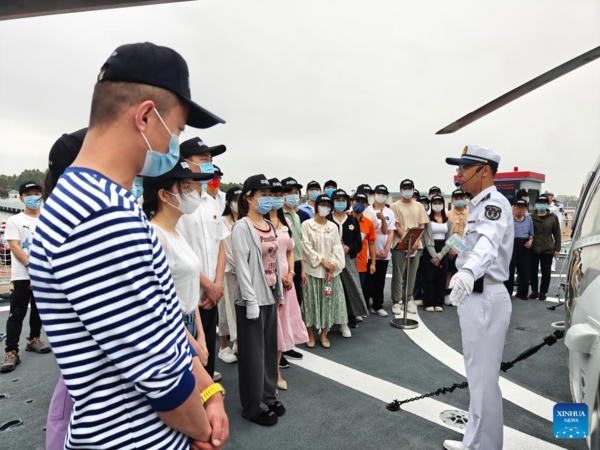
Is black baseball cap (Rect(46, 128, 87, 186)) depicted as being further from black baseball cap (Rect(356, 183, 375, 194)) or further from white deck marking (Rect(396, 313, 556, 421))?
black baseball cap (Rect(356, 183, 375, 194))

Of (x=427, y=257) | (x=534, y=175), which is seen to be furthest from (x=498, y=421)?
(x=534, y=175)

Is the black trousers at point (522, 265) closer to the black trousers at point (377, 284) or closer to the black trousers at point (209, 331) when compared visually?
the black trousers at point (377, 284)

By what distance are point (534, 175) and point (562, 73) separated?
18.2 m

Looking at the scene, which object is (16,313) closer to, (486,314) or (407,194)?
(486,314)

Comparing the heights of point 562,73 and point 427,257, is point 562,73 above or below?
above

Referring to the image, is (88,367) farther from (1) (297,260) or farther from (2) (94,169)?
(1) (297,260)

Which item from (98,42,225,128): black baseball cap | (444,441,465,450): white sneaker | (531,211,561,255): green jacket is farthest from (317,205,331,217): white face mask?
(531,211,561,255): green jacket

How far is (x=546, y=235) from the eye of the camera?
7.77 meters

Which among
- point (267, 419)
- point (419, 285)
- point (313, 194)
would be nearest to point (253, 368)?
point (267, 419)

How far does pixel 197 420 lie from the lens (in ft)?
3.38

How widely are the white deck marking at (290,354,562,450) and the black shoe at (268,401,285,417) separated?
2.67 feet

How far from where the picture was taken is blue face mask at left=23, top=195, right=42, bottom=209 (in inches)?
177

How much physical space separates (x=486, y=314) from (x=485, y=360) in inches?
12.7

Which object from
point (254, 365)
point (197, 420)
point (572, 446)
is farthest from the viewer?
point (254, 365)
